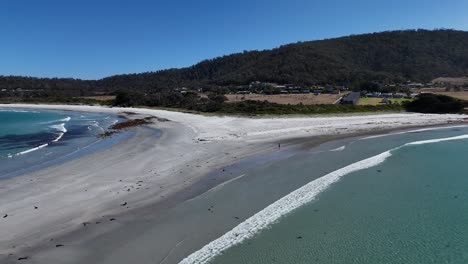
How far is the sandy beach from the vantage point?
31.5ft

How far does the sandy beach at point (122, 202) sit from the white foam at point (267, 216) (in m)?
0.36

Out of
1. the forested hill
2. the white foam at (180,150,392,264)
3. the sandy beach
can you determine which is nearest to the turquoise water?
the white foam at (180,150,392,264)

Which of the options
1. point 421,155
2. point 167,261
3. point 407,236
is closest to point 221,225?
point 167,261

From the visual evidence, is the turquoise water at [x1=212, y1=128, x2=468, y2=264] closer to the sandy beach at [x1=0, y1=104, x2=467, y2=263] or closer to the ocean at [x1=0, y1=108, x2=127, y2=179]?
the sandy beach at [x1=0, y1=104, x2=467, y2=263]

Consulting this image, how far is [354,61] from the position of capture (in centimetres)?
14550

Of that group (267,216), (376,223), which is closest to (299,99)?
(376,223)

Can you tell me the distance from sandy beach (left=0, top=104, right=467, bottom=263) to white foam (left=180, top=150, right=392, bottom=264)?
14.2 inches

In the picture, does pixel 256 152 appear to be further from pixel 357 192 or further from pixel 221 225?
pixel 221 225

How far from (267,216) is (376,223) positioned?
10.7 feet

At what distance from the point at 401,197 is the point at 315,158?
7323mm

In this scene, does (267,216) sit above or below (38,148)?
below

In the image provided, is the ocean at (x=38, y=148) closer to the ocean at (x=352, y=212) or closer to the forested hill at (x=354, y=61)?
the ocean at (x=352, y=212)

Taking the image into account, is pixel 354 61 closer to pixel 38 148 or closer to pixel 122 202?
pixel 38 148

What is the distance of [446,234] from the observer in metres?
11.1
